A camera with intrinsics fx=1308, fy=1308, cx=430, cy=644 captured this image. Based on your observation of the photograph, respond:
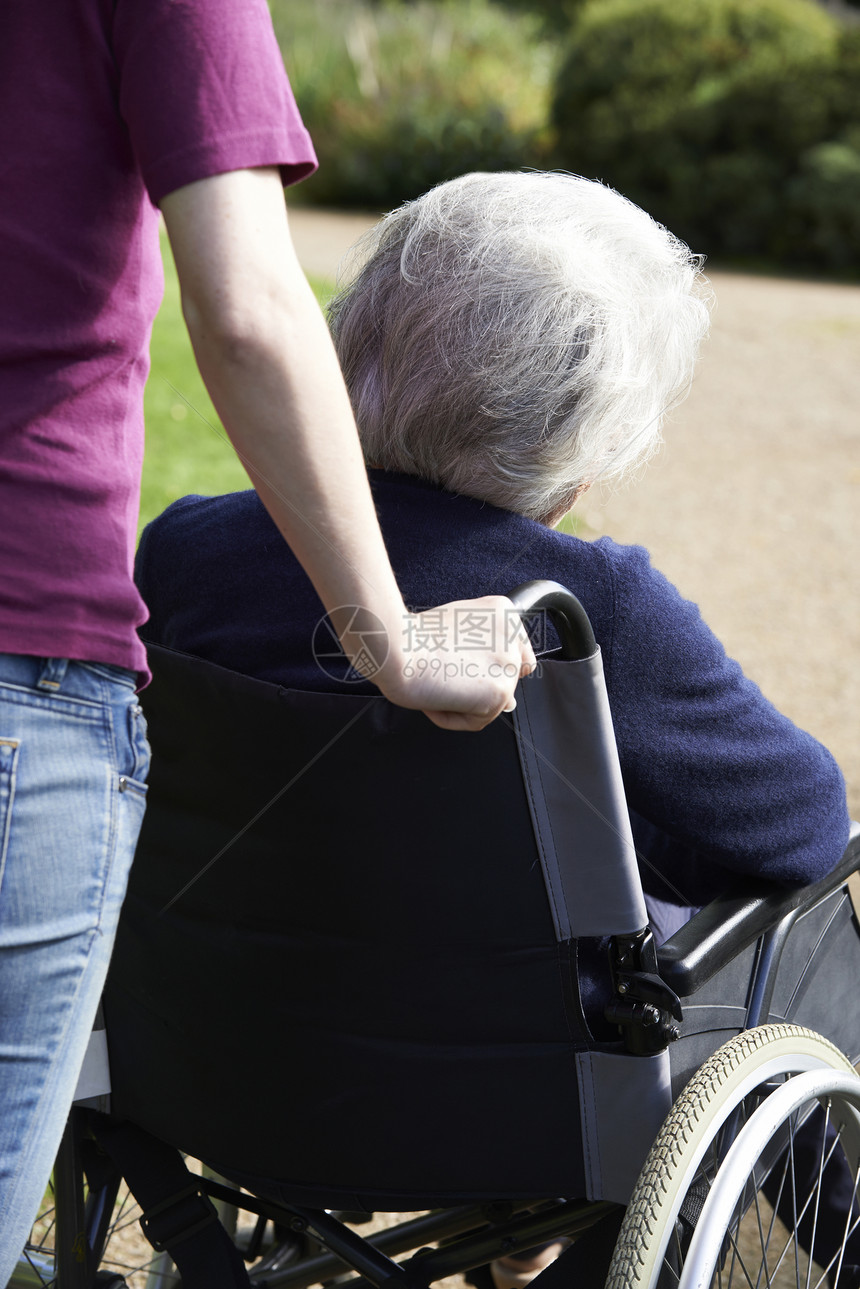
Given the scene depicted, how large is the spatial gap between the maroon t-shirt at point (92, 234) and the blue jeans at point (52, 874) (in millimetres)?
44

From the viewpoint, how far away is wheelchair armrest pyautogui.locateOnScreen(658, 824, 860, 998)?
132 cm

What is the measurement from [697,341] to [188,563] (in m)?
0.62

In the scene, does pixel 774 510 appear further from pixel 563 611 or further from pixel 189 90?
pixel 189 90

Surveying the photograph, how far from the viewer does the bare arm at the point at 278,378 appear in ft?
2.95

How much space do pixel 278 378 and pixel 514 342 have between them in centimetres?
45

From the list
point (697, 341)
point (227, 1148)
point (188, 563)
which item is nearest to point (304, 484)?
point (188, 563)

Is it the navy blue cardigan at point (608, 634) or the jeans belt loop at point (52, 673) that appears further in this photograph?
the navy blue cardigan at point (608, 634)

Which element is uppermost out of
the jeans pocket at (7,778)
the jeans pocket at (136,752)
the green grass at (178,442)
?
the jeans pocket at (7,778)

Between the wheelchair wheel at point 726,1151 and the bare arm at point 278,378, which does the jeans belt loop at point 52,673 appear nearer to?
the bare arm at point 278,378

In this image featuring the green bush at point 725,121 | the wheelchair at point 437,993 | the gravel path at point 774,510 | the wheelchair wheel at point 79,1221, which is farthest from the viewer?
the green bush at point 725,121

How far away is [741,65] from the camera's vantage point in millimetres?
14945

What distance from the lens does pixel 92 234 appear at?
0.97 meters

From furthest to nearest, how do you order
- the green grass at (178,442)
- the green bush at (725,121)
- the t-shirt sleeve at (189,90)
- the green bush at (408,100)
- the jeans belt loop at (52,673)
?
the green bush at (408,100), the green bush at (725,121), the green grass at (178,442), the jeans belt loop at (52,673), the t-shirt sleeve at (189,90)

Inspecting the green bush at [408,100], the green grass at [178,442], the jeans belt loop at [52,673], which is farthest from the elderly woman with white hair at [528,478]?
the green bush at [408,100]
